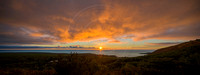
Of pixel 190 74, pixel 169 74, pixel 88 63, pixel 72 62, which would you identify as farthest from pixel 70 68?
pixel 190 74

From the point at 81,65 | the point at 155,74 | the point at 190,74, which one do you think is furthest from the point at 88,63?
the point at 190,74

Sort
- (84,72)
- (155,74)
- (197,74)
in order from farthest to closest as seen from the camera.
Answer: (155,74) → (197,74) → (84,72)

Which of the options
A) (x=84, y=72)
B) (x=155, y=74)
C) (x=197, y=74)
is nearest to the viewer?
(x=84, y=72)

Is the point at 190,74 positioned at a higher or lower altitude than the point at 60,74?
lower

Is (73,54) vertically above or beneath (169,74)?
above

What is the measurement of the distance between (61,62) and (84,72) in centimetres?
162

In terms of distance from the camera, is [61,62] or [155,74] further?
[155,74]

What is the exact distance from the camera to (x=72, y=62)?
535 centimetres

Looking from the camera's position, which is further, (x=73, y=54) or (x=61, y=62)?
(x=73, y=54)

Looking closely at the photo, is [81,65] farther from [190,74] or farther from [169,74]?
[190,74]

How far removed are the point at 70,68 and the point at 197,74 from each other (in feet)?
26.4

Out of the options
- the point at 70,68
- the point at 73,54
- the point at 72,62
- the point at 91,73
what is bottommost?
the point at 91,73

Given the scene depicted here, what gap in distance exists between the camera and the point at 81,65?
17.6 ft

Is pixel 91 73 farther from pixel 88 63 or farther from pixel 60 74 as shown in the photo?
pixel 60 74
